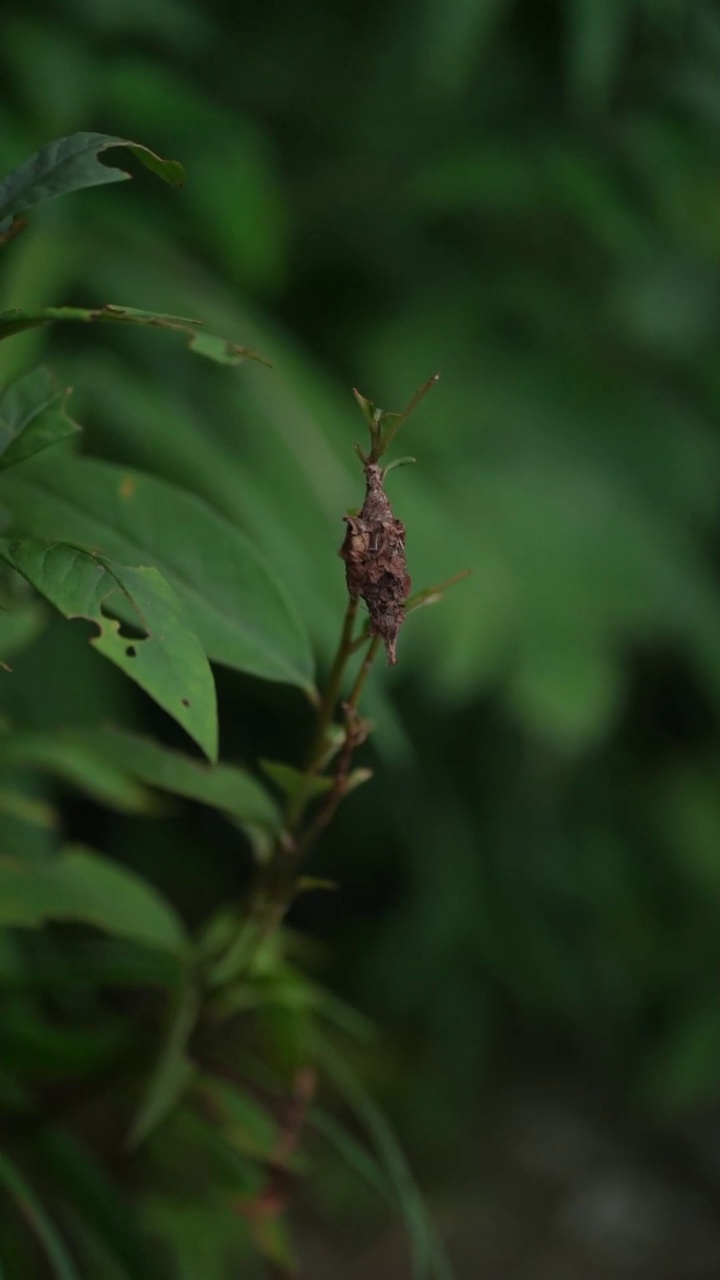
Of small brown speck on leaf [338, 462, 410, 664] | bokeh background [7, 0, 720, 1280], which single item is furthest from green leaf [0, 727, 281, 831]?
bokeh background [7, 0, 720, 1280]

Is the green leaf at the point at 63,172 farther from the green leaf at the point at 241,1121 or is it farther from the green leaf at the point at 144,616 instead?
the green leaf at the point at 241,1121

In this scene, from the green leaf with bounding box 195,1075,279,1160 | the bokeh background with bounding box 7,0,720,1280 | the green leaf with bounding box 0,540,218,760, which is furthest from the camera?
the bokeh background with bounding box 7,0,720,1280

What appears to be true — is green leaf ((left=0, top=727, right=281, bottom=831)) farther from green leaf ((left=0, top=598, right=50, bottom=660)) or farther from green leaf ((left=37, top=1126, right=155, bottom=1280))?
green leaf ((left=37, top=1126, right=155, bottom=1280))

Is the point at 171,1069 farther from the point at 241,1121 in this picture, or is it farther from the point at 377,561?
the point at 377,561

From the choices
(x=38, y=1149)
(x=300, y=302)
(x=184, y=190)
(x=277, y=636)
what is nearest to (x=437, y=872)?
(x=300, y=302)

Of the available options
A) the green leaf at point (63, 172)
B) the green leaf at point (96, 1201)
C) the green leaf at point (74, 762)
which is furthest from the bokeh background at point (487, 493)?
the green leaf at point (63, 172)

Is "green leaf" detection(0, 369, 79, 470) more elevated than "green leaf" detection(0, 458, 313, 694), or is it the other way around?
"green leaf" detection(0, 369, 79, 470)
